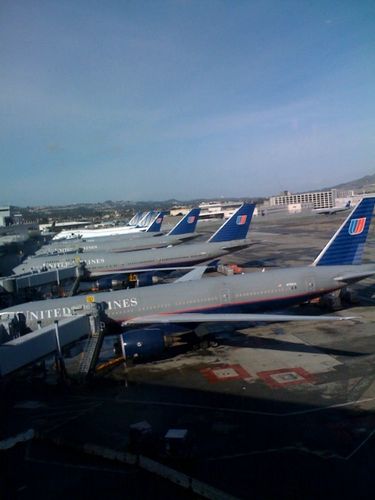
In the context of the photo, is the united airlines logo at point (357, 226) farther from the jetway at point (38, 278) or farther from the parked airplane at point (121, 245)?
the parked airplane at point (121, 245)

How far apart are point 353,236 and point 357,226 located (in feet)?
2.54

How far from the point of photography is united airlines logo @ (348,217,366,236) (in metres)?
29.1

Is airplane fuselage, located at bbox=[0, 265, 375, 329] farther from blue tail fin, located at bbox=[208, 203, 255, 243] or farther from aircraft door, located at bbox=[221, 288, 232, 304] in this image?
blue tail fin, located at bbox=[208, 203, 255, 243]

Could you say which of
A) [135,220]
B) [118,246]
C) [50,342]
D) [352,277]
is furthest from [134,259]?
[135,220]

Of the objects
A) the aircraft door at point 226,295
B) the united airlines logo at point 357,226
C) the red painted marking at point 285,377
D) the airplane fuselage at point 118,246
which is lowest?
the red painted marking at point 285,377

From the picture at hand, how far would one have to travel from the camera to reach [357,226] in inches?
1148

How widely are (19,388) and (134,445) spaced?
941 centimetres

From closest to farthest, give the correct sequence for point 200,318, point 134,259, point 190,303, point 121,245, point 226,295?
1. point 200,318
2. point 190,303
3. point 226,295
4. point 134,259
5. point 121,245

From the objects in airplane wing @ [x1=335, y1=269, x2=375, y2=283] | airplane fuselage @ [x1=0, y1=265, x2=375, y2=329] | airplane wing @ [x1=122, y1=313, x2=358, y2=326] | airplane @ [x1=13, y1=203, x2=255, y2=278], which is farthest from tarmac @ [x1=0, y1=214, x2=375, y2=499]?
airplane @ [x1=13, y1=203, x2=255, y2=278]

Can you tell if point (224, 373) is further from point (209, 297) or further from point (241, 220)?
point (241, 220)

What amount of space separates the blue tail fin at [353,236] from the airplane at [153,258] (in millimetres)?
18672

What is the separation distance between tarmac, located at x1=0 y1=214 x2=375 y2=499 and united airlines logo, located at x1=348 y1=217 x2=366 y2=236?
23.8ft

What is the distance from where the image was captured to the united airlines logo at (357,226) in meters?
29.1

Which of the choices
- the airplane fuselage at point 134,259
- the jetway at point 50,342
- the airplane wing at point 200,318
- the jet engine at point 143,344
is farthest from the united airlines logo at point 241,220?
the jetway at point 50,342
